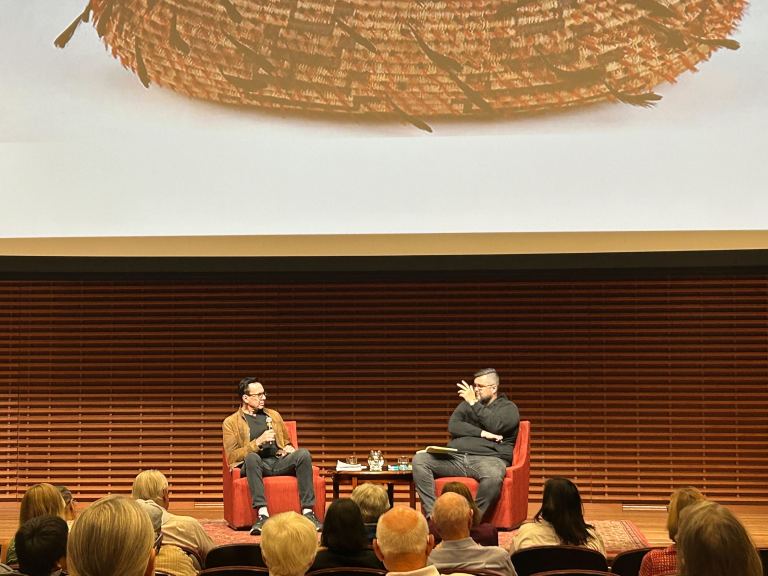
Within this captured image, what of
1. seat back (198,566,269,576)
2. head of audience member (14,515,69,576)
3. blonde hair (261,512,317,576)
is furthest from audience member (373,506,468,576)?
head of audience member (14,515,69,576)

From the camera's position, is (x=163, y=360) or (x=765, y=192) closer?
(x=765, y=192)

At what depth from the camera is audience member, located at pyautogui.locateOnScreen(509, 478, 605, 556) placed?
396cm

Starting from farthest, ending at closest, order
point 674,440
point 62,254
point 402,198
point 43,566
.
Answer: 1. point 674,440
2. point 62,254
3. point 402,198
4. point 43,566

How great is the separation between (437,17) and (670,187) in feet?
6.31

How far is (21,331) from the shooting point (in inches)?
356

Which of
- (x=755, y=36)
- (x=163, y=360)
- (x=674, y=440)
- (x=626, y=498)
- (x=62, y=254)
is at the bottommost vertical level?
(x=626, y=498)

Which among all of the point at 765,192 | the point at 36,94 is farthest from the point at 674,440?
the point at 36,94

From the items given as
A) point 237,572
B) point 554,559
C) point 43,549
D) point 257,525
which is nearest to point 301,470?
point 257,525

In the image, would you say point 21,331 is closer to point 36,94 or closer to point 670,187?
point 36,94

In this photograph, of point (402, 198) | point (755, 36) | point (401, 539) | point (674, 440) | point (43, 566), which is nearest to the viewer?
point (43, 566)

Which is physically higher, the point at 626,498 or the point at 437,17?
the point at 437,17

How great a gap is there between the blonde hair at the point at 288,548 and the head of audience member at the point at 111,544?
83cm

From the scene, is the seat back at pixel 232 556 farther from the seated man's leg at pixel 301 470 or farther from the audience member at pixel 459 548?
the seated man's leg at pixel 301 470

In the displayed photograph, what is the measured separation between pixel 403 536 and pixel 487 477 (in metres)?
3.93
